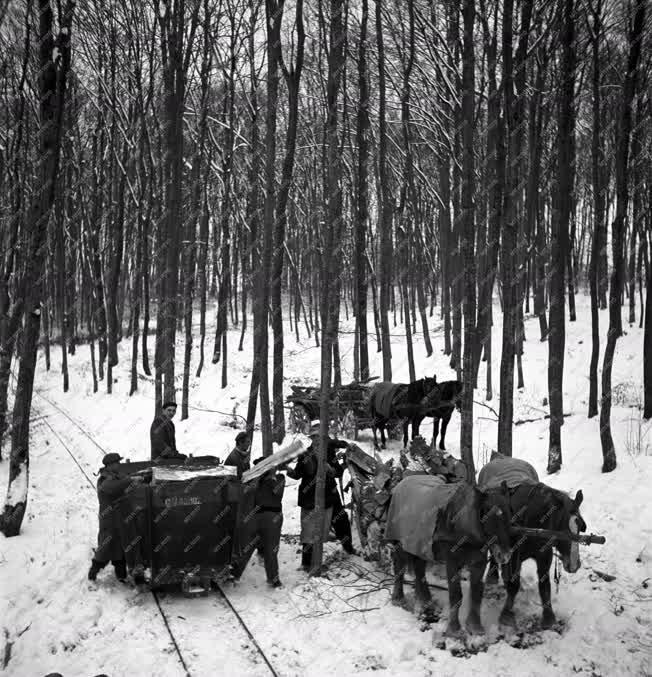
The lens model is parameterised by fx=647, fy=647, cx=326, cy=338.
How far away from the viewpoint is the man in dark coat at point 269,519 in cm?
802

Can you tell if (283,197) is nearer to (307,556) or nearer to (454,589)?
(307,556)

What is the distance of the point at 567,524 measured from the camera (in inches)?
252

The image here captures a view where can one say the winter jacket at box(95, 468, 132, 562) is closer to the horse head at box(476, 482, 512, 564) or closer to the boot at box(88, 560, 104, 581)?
the boot at box(88, 560, 104, 581)

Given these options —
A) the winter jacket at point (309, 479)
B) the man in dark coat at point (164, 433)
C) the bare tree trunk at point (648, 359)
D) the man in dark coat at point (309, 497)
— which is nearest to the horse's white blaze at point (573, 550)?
the man in dark coat at point (309, 497)

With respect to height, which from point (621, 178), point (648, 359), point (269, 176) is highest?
point (269, 176)

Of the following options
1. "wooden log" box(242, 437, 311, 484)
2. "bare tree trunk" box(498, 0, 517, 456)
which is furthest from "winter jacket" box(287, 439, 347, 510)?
"bare tree trunk" box(498, 0, 517, 456)

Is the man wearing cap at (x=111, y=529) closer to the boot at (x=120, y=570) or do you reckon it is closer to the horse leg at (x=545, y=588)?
the boot at (x=120, y=570)

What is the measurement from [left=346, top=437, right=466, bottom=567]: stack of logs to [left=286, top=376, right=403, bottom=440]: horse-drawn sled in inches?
191

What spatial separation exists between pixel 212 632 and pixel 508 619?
10.1 feet

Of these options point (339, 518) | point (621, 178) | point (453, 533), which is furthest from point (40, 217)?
point (621, 178)

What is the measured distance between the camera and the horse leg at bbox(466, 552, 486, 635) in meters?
6.50

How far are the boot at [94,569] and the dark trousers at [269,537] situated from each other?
199cm

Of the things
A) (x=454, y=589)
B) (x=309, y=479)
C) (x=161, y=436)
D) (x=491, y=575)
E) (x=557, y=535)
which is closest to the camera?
(x=557, y=535)

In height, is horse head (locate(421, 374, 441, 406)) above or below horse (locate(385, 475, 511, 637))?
above
